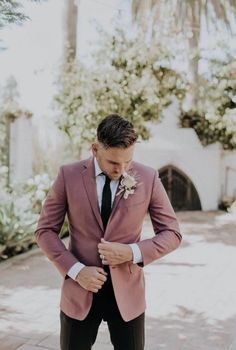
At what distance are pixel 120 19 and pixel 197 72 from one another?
3483 mm

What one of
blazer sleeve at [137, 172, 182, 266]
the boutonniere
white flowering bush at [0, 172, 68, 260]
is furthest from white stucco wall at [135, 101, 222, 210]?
the boutonniere

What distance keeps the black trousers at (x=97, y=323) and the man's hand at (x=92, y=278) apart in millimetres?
144

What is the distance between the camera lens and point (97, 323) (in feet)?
7.76

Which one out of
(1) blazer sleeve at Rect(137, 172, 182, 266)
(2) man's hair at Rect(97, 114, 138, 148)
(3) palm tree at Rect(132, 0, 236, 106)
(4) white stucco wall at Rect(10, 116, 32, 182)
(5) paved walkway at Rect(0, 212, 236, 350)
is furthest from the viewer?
(4) white stucco wall at Rect(10, 116, 32, 182)

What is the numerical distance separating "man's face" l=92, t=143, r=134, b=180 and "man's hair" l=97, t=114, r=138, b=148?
2cm

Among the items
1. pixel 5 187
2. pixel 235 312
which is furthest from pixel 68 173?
pixel 5 187

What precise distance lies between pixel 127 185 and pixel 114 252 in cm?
31

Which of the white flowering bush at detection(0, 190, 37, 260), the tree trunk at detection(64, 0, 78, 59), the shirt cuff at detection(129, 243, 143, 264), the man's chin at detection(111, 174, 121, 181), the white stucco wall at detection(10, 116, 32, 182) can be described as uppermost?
the tree trunk at detection(64, 0, 78, 59)

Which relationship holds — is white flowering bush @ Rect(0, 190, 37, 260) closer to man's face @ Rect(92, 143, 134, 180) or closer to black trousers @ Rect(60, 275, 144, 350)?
black trousers @ Rect(60, 275, 144, 350)

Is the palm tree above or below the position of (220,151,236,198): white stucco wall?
above

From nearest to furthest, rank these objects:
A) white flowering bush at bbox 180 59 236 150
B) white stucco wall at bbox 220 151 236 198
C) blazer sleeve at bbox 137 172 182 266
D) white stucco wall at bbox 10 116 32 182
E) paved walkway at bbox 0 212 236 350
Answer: blazer sleeve at bbox 137 172 182 266
paved walkway at bbox 0 212 236 350
white stucco wall at bbox 10 116 32 182
white flowering bush at bbox 180 59 236 150
white stucco wall at bbox 220 151 236 198

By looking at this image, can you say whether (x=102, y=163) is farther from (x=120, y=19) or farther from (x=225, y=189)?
(x=225, y=189)

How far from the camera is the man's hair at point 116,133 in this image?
84.0 inches

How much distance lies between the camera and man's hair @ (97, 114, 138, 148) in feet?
7.00
